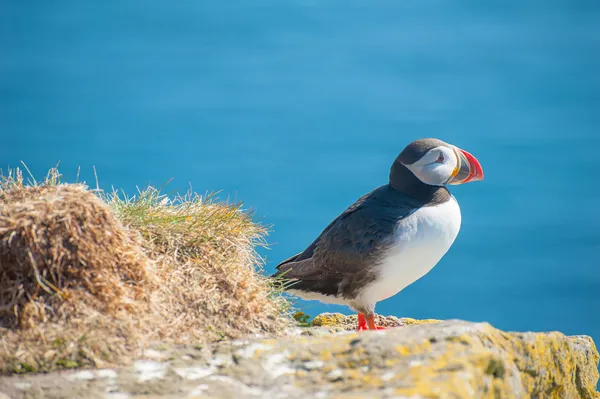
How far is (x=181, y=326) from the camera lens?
15.9 feet

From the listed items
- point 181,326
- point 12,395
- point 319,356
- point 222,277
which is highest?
point 222,277

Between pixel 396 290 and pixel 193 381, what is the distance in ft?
11.3

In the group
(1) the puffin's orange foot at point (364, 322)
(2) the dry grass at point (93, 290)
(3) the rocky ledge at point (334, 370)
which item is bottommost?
(3) the rocky ledge at point (334, 370)

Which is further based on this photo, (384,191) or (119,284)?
(384,191)

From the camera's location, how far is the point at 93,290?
15.2 ft

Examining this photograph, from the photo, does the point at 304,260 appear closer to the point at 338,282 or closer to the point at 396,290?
the point at 338,282


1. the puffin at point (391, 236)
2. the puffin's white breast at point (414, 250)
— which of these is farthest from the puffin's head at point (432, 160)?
the puffin's white breast at point (414, 250)

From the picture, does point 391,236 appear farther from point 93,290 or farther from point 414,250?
point 93,290

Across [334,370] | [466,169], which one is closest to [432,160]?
[466,169]

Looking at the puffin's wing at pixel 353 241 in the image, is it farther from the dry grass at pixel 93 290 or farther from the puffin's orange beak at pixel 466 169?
the dry grass at pixel 93 290

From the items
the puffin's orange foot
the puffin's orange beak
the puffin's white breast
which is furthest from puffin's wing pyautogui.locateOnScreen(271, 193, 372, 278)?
the puffin's orange beak

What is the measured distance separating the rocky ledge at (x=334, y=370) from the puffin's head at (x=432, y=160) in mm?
2702

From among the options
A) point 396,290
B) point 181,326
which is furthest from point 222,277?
point 396,290

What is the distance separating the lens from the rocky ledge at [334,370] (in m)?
3.67
